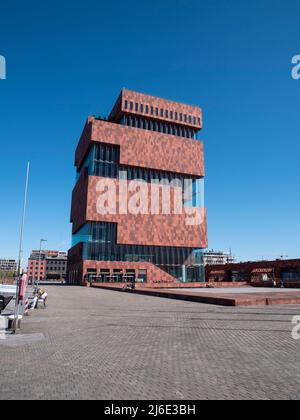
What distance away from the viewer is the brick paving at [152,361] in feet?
20.1

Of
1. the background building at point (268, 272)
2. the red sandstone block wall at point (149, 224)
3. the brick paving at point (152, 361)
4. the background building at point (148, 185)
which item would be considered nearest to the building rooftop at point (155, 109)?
the background building at point (148, 185)

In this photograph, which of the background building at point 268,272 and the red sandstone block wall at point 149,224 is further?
the red sandstone block wall at point 149,224

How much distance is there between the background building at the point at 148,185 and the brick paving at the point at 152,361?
6257 centimetres

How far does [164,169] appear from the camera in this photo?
85.2m

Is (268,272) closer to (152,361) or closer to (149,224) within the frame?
(149,224)

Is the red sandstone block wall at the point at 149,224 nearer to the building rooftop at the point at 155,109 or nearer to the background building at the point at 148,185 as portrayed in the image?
the background building at the point at 148,185

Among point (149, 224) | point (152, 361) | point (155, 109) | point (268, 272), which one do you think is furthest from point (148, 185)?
point (152, 361)

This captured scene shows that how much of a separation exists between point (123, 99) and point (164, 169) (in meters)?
20.6

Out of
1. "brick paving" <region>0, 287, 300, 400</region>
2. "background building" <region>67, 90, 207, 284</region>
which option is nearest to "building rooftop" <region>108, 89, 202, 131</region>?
"background building" <region>67, 90, 207, 284</region>

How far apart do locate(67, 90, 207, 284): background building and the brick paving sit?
6257cm

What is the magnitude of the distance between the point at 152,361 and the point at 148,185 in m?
73.4
